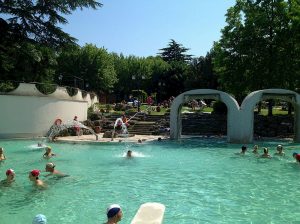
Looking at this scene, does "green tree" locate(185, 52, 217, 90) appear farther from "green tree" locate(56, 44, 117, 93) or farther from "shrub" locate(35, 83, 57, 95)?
"shrub" locate(35, 83, 57, 95)

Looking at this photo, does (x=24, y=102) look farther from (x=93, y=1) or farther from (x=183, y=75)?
(x=183, y=75)

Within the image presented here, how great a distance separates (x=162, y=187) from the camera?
46.3ft

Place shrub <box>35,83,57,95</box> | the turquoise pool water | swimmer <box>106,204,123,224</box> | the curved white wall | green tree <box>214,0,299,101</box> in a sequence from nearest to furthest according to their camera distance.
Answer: swimmer <box>106,204,123,224</box>, the turquoise pool water, the curved white wall, shrub <box>35,83,57,95</box>, green tree <box>214,0,299,101</box>

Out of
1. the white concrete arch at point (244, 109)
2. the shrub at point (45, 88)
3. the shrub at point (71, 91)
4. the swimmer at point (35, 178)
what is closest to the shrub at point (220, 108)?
the white concrete arch at point (244, 109)

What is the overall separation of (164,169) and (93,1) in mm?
20816

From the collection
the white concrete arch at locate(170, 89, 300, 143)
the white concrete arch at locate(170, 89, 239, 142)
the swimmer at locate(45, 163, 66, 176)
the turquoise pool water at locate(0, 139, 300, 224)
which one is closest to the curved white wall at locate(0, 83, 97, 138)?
the turquoise pool water at locate(0, 139, 300, 224)

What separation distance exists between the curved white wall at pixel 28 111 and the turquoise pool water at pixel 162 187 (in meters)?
7.71

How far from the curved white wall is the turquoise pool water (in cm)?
771

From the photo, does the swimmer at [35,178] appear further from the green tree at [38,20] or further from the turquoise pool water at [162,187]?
the green tree at [38,20]

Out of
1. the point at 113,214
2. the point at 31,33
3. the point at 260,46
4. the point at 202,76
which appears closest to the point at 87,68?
the point at 202,76

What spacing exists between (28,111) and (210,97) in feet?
44.6

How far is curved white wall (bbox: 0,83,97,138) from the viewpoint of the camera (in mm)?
30766

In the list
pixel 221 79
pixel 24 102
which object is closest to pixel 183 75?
pixel 221 79

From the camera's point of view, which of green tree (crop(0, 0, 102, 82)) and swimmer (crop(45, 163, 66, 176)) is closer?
swimmer (crop(45, 163, 66, 176))
